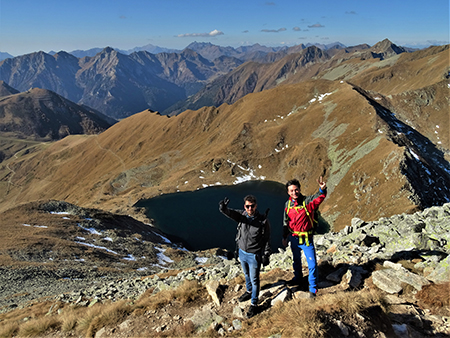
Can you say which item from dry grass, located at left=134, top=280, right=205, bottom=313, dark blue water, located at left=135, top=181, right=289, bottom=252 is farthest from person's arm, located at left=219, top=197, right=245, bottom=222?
dark blue water, located at left=135, top=181, right=289, bottom=252

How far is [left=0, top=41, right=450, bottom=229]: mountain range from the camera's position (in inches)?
2174

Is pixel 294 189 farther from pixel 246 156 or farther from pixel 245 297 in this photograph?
pixel 246 156

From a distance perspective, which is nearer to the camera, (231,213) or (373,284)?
(231,213)

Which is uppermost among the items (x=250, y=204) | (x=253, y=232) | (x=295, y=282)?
(x=250, y=204)

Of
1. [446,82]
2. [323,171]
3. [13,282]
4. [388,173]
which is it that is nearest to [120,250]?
[13,282]

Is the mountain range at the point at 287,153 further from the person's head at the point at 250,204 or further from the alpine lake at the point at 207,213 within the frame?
the person's head at the point at 250,204

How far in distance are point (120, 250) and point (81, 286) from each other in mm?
13715

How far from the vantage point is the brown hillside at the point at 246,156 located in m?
58.5

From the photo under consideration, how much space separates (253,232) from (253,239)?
0.24 meters

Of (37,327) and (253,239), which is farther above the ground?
(253,239)

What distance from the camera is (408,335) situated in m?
7.23

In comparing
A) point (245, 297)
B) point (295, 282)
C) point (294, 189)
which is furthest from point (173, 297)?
point (294, 189)

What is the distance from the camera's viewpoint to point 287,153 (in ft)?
303

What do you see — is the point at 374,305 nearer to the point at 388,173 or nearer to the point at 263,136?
the point at 388,173
